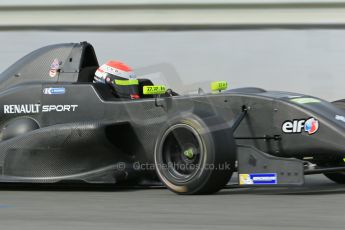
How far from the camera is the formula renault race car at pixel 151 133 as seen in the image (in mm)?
Answer: 5910

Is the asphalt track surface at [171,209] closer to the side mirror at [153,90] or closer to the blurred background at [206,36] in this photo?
the side mirror at [153,90]

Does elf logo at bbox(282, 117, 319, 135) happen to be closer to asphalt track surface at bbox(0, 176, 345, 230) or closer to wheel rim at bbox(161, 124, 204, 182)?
asphalt track surface at bbox(0, 176, 345, 230)

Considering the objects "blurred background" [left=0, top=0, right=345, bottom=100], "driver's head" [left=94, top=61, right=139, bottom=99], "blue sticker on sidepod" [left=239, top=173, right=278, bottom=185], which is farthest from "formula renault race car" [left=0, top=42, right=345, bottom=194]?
"blurred background" [left=0, top=0, right=345, bottom=100]

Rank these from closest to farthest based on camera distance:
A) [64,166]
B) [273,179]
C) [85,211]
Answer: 1. [85,211]
2. [273,179]
3. [64,166]

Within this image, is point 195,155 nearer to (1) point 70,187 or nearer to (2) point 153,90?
(2) point 153,90

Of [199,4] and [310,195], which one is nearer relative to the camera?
[310,195]

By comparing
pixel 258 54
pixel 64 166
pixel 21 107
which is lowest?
pixel 64 166

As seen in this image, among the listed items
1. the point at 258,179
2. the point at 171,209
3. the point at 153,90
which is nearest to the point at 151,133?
the point at 153,90

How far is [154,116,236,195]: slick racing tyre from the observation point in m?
5.84

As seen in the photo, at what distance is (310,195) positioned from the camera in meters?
5.98

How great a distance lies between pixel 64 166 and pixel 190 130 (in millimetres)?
1258

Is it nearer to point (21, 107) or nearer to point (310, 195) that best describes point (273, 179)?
point (310, 195)

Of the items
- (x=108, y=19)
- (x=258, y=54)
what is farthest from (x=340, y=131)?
(x=108, y=19)

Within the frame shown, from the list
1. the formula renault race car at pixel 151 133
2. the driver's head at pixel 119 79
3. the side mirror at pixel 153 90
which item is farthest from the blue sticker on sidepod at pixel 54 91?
the side mirror at pixel 153 90
